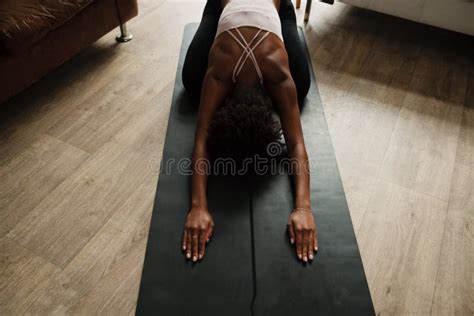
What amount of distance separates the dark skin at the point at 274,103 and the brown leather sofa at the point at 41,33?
0.79 meters

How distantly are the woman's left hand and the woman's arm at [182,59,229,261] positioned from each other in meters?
0.31

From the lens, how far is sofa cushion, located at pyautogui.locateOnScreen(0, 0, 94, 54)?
157 centimetres

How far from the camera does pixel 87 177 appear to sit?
1.61 meters

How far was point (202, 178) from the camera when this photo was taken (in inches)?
57.4

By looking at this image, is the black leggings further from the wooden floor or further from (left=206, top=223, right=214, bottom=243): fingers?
(left=206, top=223, right=214, bottom=243): fingers

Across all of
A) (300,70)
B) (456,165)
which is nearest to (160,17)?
(300,70)

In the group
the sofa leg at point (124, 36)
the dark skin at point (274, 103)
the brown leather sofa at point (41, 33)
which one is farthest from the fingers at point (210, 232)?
the sofa leg at point (124, 36)

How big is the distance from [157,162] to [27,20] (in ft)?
2.79

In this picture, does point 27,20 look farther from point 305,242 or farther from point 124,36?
point 305,242

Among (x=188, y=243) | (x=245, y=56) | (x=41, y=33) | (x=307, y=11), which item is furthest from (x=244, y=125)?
(x=307, y=11)

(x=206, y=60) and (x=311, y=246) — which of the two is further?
(x=206, y=60)

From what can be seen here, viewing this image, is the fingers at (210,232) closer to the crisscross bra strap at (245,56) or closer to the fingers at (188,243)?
the fingers at (188,243)

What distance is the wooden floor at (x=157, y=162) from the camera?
1.32 m

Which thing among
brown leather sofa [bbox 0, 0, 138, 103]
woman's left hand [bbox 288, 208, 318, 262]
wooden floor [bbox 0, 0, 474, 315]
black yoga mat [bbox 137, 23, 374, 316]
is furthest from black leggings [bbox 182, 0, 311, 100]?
woman's left hand [bbox 288, 208, 318, 262]
